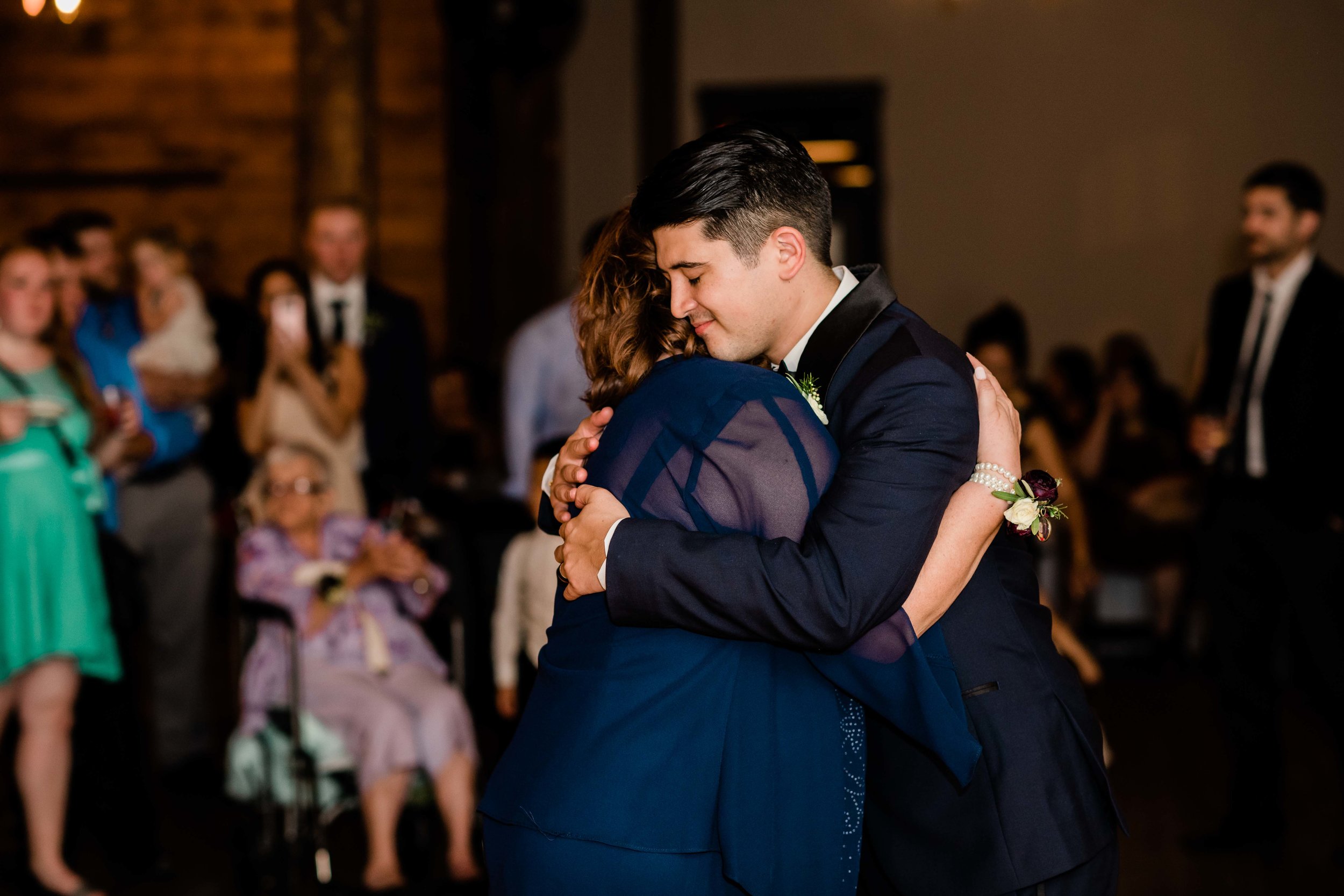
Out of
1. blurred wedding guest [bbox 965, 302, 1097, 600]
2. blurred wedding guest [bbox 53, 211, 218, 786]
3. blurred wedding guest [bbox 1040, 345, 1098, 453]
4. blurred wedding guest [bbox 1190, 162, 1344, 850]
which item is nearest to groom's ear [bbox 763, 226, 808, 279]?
blurred wedding guest [bbox 965, 302, 1097, 600]

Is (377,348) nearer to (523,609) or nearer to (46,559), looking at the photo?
(523,609)

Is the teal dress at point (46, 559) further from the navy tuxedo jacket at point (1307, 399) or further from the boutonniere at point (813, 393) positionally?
the navy tuxedo jacket at point (1307, 399)

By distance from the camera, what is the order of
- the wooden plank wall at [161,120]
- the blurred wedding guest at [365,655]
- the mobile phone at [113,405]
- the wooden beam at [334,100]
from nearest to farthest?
the blurred wedding guest at [365,655] → the mobile phone at [113,405] → the wooden beam at [334,100] → the wooden plank wall at [161,120]

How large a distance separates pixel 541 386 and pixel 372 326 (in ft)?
2.03

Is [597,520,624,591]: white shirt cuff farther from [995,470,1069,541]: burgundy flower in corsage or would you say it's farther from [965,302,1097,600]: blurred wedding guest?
[965,302,1097,600]: blurred wedding guest

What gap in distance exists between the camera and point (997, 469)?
5.75ft

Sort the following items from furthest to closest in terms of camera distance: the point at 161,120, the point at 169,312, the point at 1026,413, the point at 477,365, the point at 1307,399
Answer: the point at 161,120 → the point at 477,365 → the point at 169,312 → the point at 1026,413 → the point at 1307,399

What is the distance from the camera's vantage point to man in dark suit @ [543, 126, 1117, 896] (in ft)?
5.09

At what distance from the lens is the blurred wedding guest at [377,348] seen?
4.67m

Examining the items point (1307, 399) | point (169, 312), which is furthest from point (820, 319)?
point (169, 312)

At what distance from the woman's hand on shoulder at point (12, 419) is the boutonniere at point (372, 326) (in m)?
1.27

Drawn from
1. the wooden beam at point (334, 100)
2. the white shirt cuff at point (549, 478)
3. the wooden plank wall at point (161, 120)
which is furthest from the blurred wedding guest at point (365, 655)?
the wooden plank wall at point (161, 120)

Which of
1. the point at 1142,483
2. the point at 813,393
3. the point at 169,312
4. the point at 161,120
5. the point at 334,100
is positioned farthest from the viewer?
the point at 161,120

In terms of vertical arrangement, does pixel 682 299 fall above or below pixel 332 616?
above
